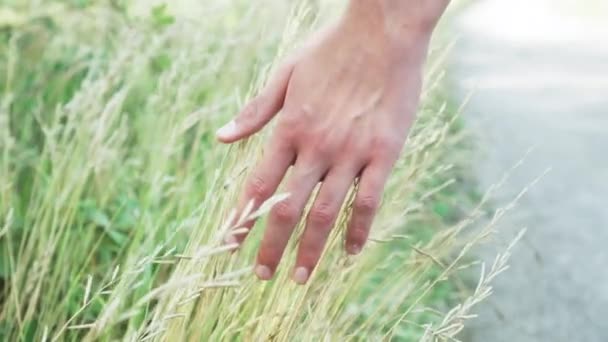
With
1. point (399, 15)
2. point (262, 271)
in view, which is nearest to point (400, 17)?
point (399, 15)

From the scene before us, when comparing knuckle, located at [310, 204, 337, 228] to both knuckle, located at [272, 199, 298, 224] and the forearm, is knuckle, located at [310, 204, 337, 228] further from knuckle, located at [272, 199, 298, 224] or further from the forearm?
the forearm

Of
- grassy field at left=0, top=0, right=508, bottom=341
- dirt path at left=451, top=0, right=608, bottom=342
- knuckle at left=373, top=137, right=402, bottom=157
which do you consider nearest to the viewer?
knuckle at left=373, top=137, right=402, bottom=157

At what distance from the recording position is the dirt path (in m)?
3.11

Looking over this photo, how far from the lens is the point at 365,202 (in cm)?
143

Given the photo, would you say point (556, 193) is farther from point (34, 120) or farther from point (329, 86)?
point (329, 86)

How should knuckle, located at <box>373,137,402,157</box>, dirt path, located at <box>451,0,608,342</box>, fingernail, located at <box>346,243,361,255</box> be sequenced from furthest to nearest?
dirt path, located at <box>451,0,608,342</box> < fingernail, located at <box>346,243,361,255</box> < knuckle, located at <box>373,137,402,157</box>

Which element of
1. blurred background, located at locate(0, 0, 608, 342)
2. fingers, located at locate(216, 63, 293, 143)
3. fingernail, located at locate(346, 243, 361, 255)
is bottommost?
blurred background, located at locate(0, 0, 608, 342)

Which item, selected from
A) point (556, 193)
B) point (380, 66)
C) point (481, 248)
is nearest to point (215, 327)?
point (380, 66)

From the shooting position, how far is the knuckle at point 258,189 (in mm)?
1448

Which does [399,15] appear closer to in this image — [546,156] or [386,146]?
[386,146]

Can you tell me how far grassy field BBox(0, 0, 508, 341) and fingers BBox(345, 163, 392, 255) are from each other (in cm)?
15

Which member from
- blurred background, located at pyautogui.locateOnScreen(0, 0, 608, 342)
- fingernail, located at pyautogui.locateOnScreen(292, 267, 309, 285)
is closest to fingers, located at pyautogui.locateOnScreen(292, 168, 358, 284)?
fingernail, located at pyautogui.locateOnScreen(292, 267, 309, 285)

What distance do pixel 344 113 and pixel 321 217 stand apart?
0.44 feet

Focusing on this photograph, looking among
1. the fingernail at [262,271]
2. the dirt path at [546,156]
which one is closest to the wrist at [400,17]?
the fingernail at [262,271]
